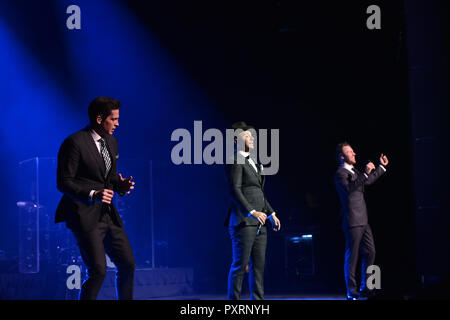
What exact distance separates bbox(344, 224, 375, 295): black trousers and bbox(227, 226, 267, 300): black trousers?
5.07 ft

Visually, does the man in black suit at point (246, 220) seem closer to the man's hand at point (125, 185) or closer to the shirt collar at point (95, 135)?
the man's hand at point (125, 185)

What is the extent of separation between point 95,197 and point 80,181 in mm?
233

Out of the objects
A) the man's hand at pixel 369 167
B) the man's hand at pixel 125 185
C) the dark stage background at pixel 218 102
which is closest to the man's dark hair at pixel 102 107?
the man's hand at pixel 125 185

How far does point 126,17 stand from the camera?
9.49m

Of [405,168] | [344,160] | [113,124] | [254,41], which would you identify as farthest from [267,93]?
[113,124]

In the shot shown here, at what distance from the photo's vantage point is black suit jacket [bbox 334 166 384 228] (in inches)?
263

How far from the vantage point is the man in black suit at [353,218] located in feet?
21.6

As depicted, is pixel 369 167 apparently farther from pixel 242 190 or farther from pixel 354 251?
pixel 242 190

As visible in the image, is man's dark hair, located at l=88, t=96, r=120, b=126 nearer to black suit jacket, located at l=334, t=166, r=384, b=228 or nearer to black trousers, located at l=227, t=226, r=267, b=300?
black trousers, located at l=227, t=226, r=267, b=300

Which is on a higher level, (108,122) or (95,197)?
(108,122)

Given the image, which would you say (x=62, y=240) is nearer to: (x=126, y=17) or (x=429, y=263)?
(x=126, y=17)

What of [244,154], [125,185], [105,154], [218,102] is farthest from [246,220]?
[218,102]

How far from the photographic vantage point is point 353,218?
21.9 feet

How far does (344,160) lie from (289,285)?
3227 mm
